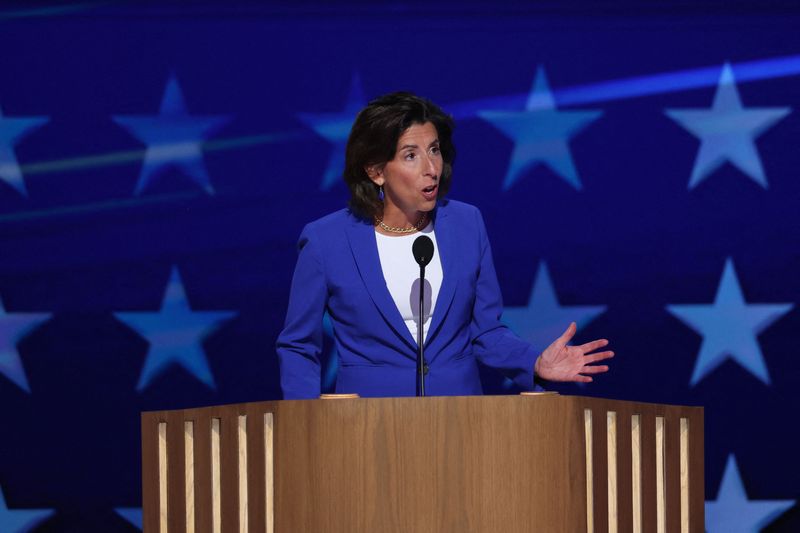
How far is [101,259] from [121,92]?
540mm

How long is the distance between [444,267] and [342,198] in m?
1.18

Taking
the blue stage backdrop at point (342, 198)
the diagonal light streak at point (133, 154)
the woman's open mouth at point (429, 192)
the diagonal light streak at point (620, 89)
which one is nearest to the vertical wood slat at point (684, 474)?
the woman's open mouth at point (429, 192)

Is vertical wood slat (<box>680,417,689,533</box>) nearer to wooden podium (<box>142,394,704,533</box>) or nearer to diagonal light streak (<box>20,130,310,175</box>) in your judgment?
wooden podium (<box>142,394,704,533</box>)

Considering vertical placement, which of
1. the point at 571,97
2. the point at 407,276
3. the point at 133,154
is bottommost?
the point at 407,276

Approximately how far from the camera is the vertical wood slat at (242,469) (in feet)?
8.53

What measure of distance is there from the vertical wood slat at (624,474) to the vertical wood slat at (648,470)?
43 mm

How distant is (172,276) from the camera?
13.8ft

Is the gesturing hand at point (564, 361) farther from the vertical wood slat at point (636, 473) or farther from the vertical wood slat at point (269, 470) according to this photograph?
the vertical wood slat at point (269, 470)

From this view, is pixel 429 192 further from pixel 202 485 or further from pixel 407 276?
pixel 202 485

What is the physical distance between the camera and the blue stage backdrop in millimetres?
4230

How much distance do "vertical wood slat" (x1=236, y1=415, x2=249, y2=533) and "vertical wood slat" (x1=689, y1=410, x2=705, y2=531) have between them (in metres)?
0.90

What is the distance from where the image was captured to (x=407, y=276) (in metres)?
3.12

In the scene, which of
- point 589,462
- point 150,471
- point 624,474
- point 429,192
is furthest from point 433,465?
point 429,192

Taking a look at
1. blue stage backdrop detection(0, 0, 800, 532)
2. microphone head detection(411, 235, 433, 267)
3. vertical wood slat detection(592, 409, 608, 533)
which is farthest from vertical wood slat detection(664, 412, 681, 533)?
blue stage backdrop detection(0, 0, 800, 532)
